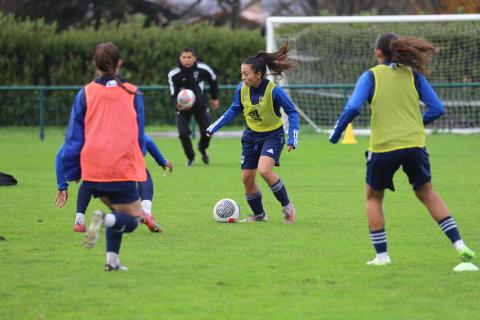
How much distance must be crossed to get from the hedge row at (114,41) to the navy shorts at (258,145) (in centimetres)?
1801

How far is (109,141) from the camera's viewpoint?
7.01 metres

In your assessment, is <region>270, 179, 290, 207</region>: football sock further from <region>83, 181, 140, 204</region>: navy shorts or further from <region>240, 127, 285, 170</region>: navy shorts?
<region>83, 181, 140, 204</region>: navy shorts

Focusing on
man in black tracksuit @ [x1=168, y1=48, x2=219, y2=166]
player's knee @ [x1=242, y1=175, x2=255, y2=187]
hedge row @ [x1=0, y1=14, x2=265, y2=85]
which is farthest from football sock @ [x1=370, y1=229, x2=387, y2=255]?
hedge row @ [x1=0, y1=14, x2=265, y2=85]

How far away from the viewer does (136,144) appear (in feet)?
23.5

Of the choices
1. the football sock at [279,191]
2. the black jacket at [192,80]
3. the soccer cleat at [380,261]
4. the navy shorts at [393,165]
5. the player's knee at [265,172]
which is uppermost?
the black jacket at [192,80]

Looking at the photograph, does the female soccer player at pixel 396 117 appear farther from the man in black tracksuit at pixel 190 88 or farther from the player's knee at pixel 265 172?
the man in black tracksuit at pixel 190 88

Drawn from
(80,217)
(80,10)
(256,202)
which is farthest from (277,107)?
(80,10)

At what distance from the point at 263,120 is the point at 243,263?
266 centimetres

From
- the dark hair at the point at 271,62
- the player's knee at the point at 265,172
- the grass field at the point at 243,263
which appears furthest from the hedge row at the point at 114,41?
the player's knee at the point at 265,172

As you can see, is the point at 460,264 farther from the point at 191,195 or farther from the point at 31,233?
the point at 191,195

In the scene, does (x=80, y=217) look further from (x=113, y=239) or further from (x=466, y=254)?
(x=466, y=254)

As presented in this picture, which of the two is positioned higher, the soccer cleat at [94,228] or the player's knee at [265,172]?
the player's knee at [265,172]

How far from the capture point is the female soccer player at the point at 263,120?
32.8 ft

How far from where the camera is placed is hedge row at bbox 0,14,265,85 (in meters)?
27.8
